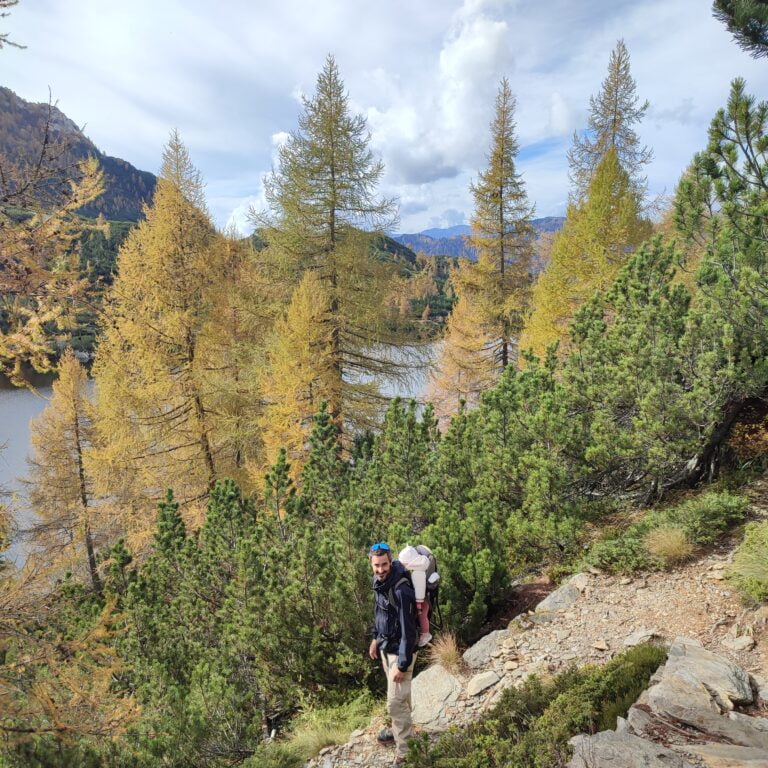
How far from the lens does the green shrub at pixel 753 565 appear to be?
440 cm

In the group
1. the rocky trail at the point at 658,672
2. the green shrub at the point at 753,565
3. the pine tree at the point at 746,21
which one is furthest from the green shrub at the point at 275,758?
the pine tree at the point at 746,21

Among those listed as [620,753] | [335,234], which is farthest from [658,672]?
[335,234]

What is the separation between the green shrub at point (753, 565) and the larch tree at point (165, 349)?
A: 1158 centimetres

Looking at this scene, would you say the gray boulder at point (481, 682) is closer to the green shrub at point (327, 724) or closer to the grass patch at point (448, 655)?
the grass patch at point (448, 655)

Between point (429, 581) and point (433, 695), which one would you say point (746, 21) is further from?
point (433, 695)

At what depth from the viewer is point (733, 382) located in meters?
5.80

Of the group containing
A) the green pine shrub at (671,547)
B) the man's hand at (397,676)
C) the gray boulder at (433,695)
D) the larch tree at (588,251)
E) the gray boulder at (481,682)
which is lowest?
the gray boulder at (433,695)

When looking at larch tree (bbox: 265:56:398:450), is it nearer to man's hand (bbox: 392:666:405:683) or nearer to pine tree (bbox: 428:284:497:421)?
pine tree (bbox: 428:284:497:421)

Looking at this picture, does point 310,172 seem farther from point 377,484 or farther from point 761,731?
point 761,731

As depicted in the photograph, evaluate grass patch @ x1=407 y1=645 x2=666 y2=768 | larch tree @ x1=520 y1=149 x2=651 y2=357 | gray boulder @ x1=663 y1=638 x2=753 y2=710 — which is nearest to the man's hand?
grass patch @ x1=407 y1=645 x2=666 y2=768

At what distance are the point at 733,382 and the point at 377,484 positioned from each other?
5.01 meters

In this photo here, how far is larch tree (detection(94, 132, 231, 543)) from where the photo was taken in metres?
12.3

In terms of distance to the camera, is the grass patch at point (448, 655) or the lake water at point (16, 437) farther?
the lake water at point (16, 437)

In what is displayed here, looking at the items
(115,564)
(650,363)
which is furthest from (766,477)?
(115,564)
